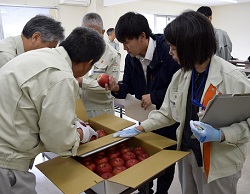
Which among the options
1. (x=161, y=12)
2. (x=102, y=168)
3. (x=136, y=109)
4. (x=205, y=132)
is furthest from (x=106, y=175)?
(x=161, y=12)

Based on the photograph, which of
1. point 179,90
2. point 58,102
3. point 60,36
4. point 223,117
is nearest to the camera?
point 58,102

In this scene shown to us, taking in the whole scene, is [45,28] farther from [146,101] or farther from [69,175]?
[69,175]

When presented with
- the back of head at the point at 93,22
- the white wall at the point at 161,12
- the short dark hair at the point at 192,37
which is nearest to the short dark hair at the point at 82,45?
the short dark hair at the point at 192,37

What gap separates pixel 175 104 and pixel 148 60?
18.9 inches

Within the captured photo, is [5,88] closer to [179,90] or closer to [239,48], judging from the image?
[179,90]

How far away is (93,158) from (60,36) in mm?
841

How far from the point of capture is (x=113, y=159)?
1270 mm

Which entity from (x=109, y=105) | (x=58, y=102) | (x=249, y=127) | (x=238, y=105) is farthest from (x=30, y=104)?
(x=109, y=105)

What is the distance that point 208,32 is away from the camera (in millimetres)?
1040

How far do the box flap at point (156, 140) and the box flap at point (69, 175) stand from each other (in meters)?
0.44

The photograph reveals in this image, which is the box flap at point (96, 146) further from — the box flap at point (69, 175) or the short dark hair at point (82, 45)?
the short dark hair at point (82, 45)

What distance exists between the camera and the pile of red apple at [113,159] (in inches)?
46.4

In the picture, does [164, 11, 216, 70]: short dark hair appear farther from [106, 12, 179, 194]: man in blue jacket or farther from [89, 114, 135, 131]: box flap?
[89, 114, 135, 131]: box flap

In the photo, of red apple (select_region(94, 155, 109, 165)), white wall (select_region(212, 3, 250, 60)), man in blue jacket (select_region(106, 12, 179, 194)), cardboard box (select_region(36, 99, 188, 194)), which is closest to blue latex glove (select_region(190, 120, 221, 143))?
cardboard box (select_region(36, 99, 188, 194))
